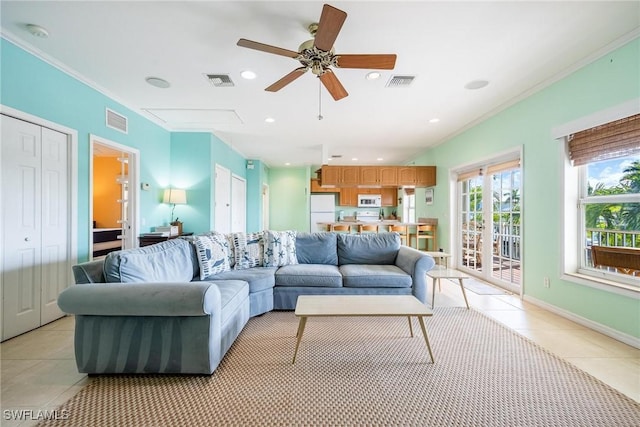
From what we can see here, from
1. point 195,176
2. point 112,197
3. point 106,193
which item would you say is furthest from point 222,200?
point 106,193

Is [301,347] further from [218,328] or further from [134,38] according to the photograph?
[134,38]

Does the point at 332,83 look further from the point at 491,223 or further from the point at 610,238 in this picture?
the point at 491,223

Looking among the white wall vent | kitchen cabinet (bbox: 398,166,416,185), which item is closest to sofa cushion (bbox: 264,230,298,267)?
the white wall vent

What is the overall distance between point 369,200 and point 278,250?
5808 millimetres

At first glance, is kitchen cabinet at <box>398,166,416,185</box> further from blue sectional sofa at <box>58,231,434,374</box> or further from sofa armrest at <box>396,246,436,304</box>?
sofa armrest at <box>396,246,436,304</box>

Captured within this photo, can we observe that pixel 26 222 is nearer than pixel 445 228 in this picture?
Yes

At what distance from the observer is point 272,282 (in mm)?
2859

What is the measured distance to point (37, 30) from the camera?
2.15 m

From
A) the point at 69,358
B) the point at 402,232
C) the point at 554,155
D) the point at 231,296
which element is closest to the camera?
the point at 69,358

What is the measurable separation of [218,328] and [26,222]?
2.20m

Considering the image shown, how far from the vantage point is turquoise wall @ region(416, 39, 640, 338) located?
2234 millimetres

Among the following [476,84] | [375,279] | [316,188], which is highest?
[476,84]

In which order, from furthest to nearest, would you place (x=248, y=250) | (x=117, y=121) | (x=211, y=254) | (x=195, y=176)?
(x=195, y=176) < (x=117, y=121) < (x=248, y=250) < (x=211, y=254)

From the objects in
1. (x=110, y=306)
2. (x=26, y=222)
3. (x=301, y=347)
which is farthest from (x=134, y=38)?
(x=301, y=347)
